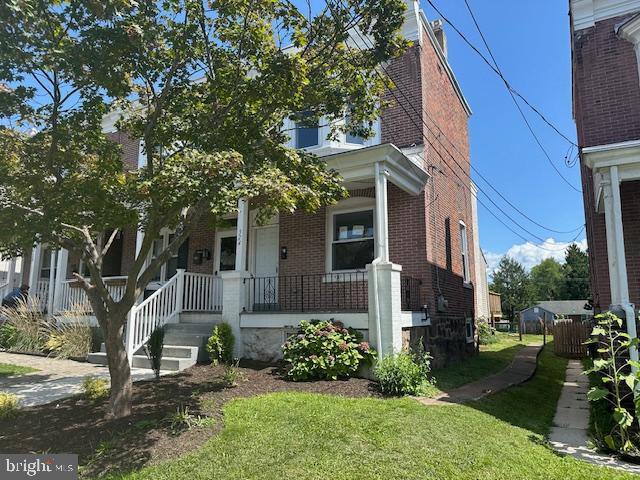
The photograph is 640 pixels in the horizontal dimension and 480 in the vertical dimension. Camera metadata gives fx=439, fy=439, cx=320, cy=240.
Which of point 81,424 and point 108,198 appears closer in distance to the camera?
point 81,424

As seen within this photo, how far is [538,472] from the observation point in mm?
4137

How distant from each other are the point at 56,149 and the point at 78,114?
0.51m

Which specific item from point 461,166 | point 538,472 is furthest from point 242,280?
point 461,166

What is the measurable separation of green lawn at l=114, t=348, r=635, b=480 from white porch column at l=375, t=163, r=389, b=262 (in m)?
2.59

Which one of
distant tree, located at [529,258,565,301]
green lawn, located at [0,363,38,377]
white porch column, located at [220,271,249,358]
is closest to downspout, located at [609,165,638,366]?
white porch column, located at [220,271,249,358]

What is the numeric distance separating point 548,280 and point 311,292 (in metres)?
80.2

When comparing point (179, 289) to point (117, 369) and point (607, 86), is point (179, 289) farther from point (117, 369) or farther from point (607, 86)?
point (607, 86)

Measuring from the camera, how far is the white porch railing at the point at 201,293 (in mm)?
10789

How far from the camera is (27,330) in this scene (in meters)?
11.2

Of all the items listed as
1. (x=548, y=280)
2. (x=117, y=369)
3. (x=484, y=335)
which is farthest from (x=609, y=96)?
(x=548, y=280)

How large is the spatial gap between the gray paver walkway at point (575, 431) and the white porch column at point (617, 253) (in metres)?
1.26

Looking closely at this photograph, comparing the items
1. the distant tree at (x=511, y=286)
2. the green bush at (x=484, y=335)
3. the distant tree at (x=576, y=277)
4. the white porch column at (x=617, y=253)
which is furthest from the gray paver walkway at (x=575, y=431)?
the distant tree at (x=576, y=277)

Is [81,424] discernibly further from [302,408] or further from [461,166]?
[461,166]

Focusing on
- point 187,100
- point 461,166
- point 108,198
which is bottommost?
point 108,198
